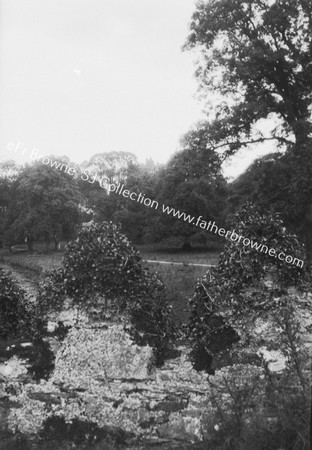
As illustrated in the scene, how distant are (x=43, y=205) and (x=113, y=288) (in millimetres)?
29188

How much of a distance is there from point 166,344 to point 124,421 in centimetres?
166

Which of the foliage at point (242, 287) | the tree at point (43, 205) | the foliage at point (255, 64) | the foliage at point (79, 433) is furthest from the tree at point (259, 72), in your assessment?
the tree at point (43, 205)

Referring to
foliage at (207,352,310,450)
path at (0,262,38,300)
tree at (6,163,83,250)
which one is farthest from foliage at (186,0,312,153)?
tree at (6,163,83,250)

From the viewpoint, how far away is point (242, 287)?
7566 mm

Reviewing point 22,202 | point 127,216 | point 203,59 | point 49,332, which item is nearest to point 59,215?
point 22,202

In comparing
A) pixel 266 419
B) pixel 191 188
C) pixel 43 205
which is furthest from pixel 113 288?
pixel 43 205

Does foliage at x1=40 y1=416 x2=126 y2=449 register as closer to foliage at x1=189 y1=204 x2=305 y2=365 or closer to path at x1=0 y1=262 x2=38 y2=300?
foliage at x1=189 y1=204 x2=305 y2=365

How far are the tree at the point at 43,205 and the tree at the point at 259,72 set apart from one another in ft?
56.3

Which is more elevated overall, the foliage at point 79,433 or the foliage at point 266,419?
the foliage at point 266,419

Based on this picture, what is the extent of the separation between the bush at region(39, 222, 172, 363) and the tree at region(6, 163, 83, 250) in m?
25.5

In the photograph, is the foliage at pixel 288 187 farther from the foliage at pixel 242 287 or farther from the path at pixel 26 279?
the path at pixel 26 279

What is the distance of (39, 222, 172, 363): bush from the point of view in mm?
7453

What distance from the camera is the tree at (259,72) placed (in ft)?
54.2

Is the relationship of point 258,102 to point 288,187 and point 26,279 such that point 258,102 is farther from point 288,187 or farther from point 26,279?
point 26,279
